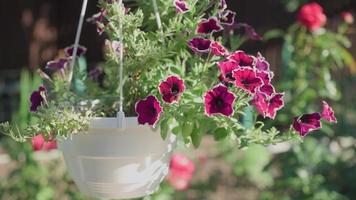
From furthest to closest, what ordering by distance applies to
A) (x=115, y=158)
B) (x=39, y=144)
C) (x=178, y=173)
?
(x=178, y=173)
(x=39, y=144)
(x=115, y=158)

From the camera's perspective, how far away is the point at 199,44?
154 cm

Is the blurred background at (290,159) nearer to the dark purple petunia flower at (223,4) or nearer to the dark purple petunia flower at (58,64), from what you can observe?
the dark purple petunia flower at (58,64)

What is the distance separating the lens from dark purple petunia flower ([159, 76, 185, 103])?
4.66 feet

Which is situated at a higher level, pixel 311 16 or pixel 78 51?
pixel 78 51

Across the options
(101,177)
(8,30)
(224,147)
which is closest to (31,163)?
(224,147)

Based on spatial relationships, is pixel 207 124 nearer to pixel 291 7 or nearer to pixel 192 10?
pixel 192 10

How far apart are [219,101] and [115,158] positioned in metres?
0.28

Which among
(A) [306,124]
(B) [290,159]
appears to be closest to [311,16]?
(B) [290,159]

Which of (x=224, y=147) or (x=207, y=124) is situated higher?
(x=207, y=124)

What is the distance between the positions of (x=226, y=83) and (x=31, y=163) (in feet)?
5.29

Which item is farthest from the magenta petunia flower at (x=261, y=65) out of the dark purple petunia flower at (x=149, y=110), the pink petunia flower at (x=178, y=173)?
the pink petunia flower at (x=178, y=173)

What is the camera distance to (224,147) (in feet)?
12.1

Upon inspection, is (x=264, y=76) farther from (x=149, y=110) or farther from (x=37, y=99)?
(x=37, y=99)

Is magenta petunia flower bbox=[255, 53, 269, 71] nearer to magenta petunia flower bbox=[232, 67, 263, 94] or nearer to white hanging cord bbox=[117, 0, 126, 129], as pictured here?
magenta petunia flower bbox=[232, 67, 263, 94]
